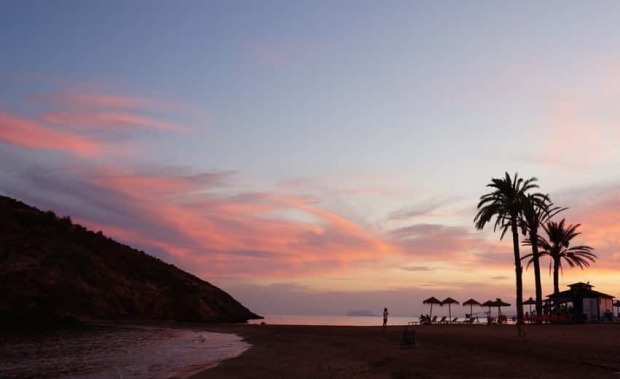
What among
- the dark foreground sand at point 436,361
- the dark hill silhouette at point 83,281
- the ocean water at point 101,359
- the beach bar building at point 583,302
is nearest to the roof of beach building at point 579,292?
the beach bar building at point 583,302

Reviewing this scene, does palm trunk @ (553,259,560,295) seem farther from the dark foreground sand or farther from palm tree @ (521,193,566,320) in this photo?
the dark foreground sand

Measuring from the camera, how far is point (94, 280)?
100 meters

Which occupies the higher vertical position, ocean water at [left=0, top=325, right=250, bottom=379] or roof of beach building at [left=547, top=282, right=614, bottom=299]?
roof of beach building at [left=547, top=282, right=614, bottom=299]

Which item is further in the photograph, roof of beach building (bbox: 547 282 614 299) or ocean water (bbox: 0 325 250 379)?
roof of beach building (bbox: 547 282 614 299)

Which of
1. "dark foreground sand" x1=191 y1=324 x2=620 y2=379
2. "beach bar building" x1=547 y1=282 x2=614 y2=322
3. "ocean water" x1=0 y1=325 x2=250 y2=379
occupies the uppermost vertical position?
"beach bar building" x1=547 y1=282 x2=614 y2=322

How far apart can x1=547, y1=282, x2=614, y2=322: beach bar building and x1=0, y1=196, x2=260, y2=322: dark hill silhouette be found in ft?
222

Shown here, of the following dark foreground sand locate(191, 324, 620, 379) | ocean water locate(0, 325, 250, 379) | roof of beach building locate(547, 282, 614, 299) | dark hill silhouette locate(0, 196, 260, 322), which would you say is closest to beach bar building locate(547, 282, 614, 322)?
roof of beach building locate(547, 282, 614, 299)

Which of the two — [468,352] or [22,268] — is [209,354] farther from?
[22,268]

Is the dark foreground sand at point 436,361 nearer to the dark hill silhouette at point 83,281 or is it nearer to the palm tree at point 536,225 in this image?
the palm tree at point 536,225

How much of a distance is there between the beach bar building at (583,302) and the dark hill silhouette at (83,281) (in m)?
67.7

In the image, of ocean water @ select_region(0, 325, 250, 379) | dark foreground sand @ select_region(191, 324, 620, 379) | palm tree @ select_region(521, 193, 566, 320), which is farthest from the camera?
palm tree @ select_region(521, 193, 566, 320)

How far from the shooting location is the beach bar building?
2638 inches

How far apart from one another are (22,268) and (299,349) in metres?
74.4

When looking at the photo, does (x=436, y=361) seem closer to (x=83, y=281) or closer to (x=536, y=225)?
(x=536, y=225)
